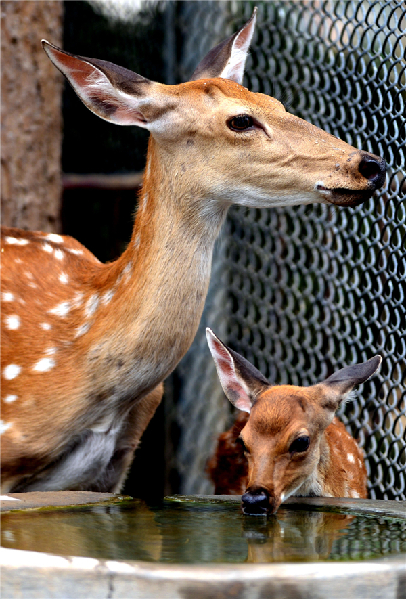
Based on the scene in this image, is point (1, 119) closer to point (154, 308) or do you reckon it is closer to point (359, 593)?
point (154, 308)

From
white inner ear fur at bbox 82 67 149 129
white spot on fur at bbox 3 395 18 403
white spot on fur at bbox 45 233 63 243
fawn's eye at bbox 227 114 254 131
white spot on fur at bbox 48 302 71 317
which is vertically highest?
white inner ear fur at bbox 82 67 149 129

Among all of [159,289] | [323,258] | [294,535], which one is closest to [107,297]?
[159,289]

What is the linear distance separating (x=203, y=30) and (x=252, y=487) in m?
3.95

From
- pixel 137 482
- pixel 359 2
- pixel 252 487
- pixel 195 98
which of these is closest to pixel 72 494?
pixel 252 487

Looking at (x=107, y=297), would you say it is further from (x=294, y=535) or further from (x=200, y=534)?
(x=294, y=535)

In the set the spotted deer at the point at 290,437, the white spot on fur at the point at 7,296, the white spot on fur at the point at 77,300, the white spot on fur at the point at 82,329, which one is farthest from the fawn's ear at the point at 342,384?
the white spot on fur at the point at 7,296

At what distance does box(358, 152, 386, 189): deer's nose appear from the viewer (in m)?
3.28

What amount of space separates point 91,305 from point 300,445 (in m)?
1.14

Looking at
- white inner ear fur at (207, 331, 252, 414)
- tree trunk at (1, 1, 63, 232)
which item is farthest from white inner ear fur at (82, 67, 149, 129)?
tree trunk at (1, 1, 63, 232)

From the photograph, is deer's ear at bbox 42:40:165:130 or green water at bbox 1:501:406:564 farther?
deer's ear at bbox 42:40:165:130

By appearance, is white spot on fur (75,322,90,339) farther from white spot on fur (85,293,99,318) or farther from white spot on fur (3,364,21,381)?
white spot on fur (3,364,21,381)

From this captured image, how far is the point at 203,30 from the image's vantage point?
6133mm

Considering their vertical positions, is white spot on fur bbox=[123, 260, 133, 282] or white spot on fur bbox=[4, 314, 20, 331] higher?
white spot on fur bbox=[123, 260, 133, 282]

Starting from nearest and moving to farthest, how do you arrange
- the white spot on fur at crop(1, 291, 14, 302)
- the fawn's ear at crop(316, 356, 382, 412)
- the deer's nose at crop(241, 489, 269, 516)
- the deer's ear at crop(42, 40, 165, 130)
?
the deer's nose at crop(241, 489, 269, 516)
the deer's ear at crop(42, 40, 165, 130)
the fawn's ear at crop(316, 356, 382, 412)
the white spot on fur at crop(1, 291, 14, 302)
